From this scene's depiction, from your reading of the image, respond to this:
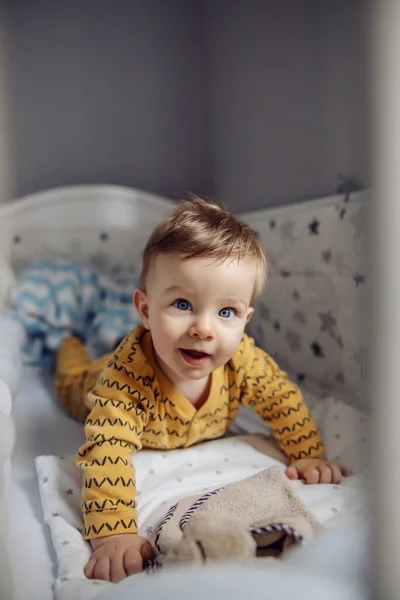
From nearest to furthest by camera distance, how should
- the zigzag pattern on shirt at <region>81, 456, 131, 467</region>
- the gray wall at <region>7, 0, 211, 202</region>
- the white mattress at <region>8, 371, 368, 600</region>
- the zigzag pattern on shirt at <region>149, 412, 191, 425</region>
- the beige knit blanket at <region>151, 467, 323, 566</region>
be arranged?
1. the beige knit blanket at <region>151, 467, 323, 566</region>
2. the white mattress at <region>8, 371, 368, 600</region>
3. the zigzag pattern on shirt at <region>81, 456, 131, 467</region>
4. the zigzag pattern on shirt at <region>149, 412, 191, 425</region>
5. the gray wall at <region>7, 0, 211, 202</region>

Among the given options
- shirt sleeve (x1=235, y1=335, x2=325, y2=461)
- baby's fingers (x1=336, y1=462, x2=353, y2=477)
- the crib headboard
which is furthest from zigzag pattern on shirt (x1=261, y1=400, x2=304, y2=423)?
the crib headboard

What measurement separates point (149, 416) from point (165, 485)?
0.30ft

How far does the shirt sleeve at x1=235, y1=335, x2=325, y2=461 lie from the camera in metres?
0.85

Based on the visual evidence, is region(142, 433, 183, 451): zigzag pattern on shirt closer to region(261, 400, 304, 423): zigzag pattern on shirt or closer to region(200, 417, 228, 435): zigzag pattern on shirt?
region(200, 417, 228, 435): zigzag pattern on shirt

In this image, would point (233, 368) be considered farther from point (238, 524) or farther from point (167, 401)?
point (238, 524)

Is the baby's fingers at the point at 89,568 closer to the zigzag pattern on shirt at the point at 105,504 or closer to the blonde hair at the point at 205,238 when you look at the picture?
the zigzag pattern on shirt at the point at 105,504

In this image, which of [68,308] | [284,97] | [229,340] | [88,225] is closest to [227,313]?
[229,340]

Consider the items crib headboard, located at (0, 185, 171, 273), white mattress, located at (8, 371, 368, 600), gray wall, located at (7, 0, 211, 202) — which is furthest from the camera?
crib headboard, located at (0, 185, 171, 273)

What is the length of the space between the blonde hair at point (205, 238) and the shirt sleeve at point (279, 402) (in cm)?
12

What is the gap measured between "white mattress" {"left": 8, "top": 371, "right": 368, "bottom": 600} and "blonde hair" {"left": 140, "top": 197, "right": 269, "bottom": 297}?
8.9 inches

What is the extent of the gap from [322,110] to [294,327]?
1.21 feet

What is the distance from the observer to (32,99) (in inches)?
44.8

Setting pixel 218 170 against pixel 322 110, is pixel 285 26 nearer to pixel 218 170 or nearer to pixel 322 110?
pixel 322 110

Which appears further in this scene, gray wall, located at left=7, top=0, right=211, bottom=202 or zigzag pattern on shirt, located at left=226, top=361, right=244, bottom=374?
gray wall, located at left=7, top=0, right=211, bottom=202
